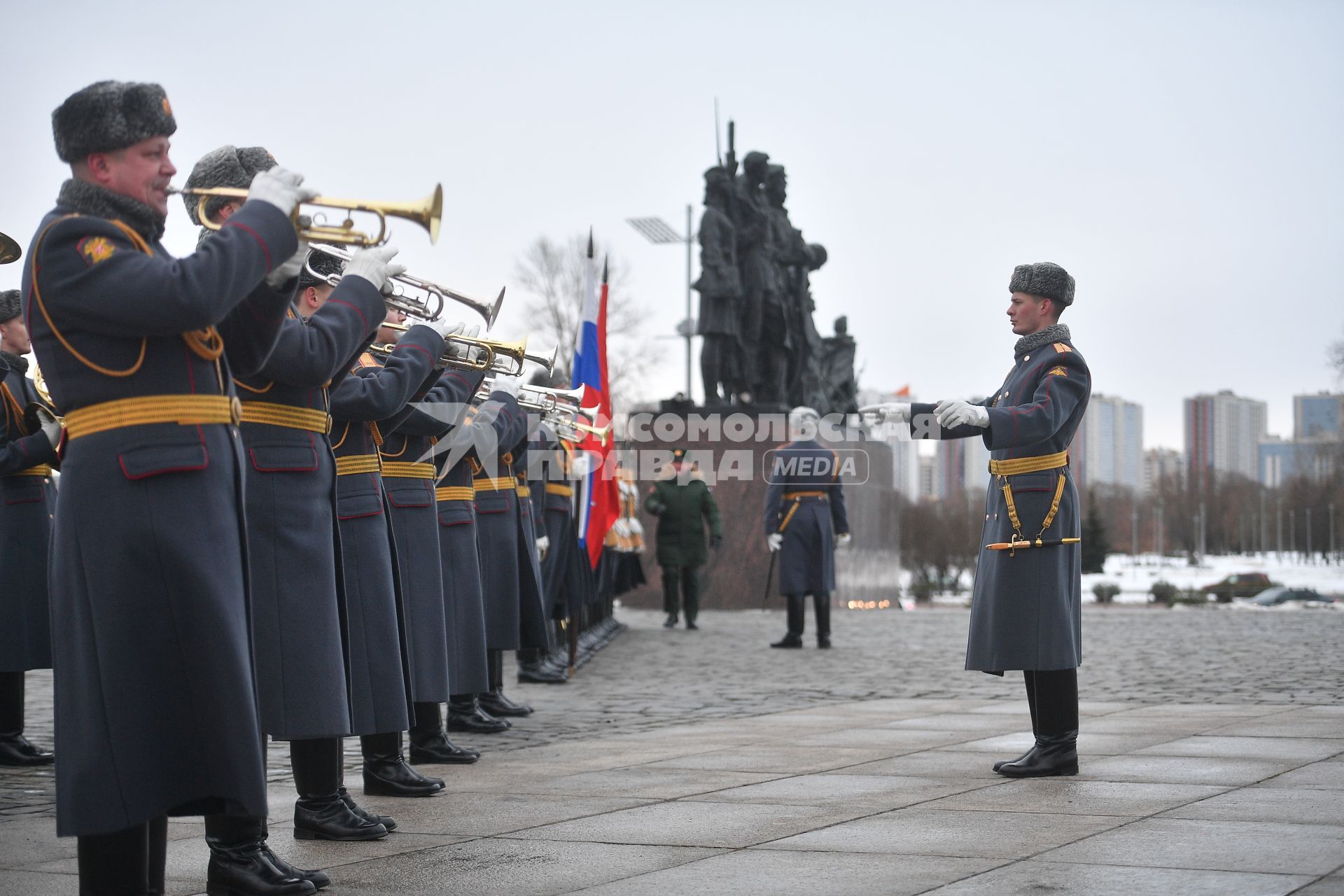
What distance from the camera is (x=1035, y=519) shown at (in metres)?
6.21

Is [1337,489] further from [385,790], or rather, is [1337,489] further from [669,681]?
[385,790]

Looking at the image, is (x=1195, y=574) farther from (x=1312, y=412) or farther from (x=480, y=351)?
(x=480, y=351)

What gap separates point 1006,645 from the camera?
6.16 meters

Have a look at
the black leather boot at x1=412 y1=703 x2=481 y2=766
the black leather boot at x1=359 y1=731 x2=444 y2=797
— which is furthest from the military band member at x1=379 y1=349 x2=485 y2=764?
the black leather boot at x1=412 y1=703 x2=481 y2=766

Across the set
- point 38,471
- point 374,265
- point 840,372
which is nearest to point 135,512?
point 374,265

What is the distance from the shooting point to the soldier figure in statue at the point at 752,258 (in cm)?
2216

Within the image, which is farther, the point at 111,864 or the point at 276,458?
the point at 276,458

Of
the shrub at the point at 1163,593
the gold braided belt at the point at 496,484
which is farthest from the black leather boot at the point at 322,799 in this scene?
the shrub at the point at 1163,593

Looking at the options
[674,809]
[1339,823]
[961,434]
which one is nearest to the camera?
[1339,823]

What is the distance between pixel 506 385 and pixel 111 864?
15.1ft

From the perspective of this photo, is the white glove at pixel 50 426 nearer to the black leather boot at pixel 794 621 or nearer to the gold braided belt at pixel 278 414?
the gold braided belt at pixel 278 414

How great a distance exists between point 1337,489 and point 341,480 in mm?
89175

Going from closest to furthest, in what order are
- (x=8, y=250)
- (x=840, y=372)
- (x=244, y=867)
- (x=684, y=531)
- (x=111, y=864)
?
(x=111, y=864) → (x=244, y=867) → (x=8, y=250) → (x=684, y=531) → (x=840, y=372)

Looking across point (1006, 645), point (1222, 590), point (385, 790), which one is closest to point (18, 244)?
point (385, 790)
